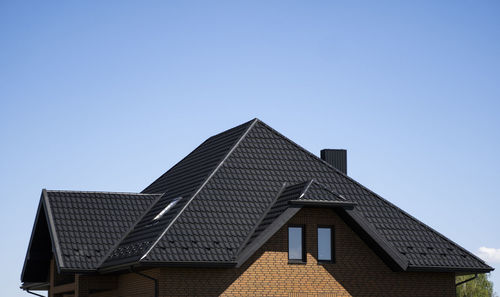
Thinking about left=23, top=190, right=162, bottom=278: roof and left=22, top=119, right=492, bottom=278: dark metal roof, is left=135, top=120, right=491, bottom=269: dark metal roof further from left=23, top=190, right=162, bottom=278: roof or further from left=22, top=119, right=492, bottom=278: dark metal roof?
left=23, top=190, right=162, bottom=278: roof

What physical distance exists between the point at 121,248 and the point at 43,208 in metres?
3.99

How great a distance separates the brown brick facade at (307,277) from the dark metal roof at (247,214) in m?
0.57

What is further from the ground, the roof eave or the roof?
the roof

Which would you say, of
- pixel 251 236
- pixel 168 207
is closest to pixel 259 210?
pixel 251 236

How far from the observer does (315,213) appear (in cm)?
2570

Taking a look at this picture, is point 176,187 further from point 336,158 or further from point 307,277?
point 307,277

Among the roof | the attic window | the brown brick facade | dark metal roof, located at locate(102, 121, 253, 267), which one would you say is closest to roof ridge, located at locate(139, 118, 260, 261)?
dark metal roof, located at locate(102, 121, 253, 267)

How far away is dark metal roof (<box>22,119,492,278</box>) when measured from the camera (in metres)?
24.2

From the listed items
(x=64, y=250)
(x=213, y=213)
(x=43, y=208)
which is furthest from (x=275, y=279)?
(x=43, y=208)

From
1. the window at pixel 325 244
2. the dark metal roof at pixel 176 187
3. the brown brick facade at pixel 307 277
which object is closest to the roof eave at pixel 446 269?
the brown brick facade at pixel 307 277

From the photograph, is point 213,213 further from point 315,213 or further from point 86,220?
point 86,220

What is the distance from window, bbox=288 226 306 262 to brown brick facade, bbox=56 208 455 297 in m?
0.19

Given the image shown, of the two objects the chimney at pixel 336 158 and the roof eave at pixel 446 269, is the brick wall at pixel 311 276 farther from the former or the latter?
the chimney at pixel 336 158

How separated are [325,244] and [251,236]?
257 centimetres
